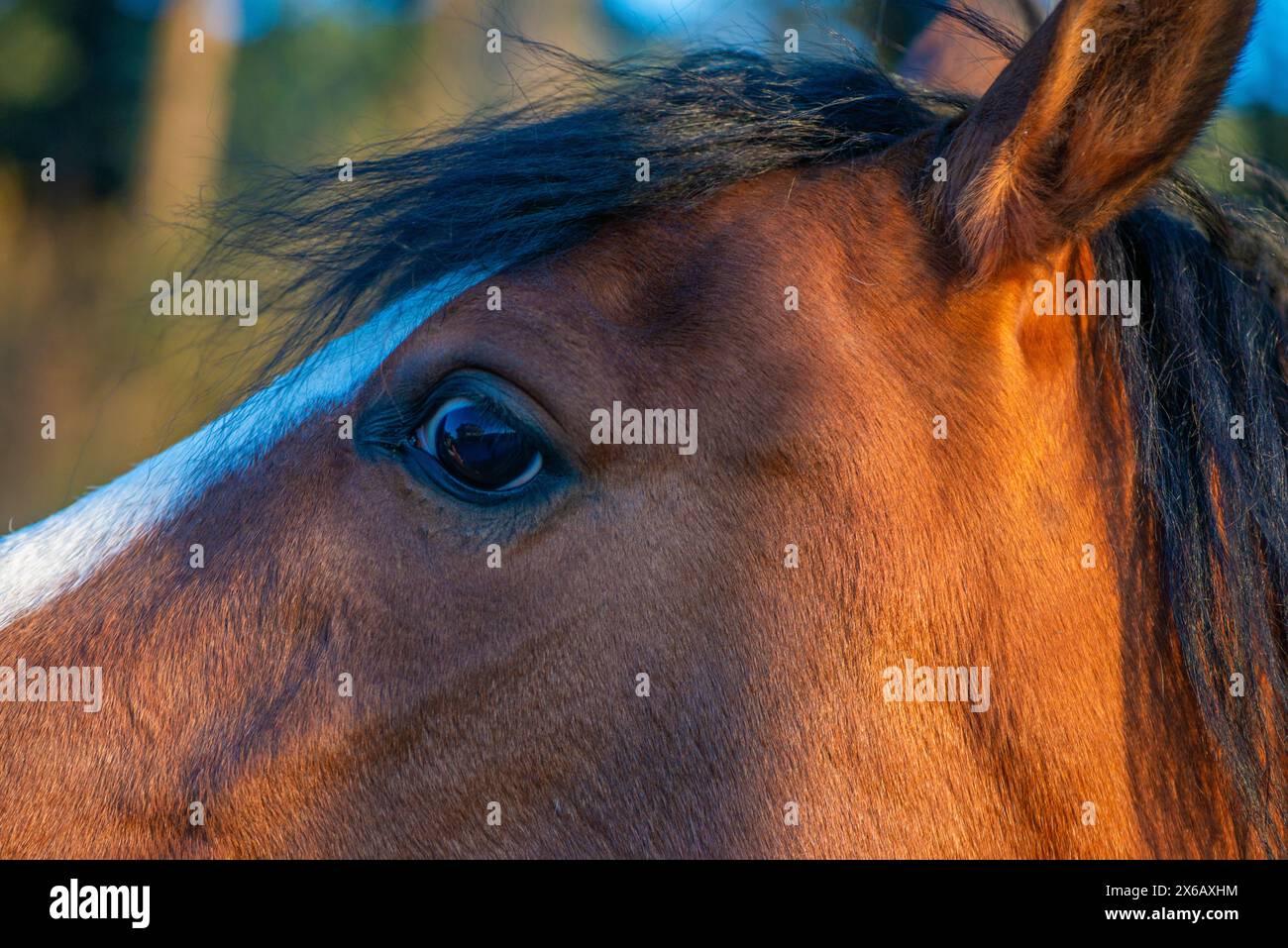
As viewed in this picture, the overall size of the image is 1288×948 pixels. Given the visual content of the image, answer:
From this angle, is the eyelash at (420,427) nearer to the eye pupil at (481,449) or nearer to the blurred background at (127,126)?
the eye pupil at (481,449)

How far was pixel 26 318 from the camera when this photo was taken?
11.9 meters

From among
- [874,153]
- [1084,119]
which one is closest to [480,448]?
[874,153]

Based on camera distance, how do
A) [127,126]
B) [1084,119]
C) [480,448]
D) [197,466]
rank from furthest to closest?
[127,126]
[197,466]
[480,448]
[1084,119]

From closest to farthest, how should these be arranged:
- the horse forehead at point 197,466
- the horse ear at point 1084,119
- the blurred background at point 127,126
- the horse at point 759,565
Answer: the horse ear at point 1084,119 < the horse at point 759,565 < the horse forehead at point 197,466 < the blurred background at point 127,126

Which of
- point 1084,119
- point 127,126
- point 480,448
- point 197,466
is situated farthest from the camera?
point 127,126

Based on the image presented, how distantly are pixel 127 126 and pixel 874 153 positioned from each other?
16.5m

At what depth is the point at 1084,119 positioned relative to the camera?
1.75 meters

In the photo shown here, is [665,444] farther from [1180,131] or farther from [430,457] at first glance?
[1180,131]

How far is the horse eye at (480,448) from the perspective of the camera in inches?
74.5

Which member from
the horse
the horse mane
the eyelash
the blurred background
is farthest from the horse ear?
the blurred background

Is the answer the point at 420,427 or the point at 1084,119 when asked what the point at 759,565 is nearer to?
the point at 420,427

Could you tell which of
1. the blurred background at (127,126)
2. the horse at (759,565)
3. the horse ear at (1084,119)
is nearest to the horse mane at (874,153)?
the horse at (759,565)
